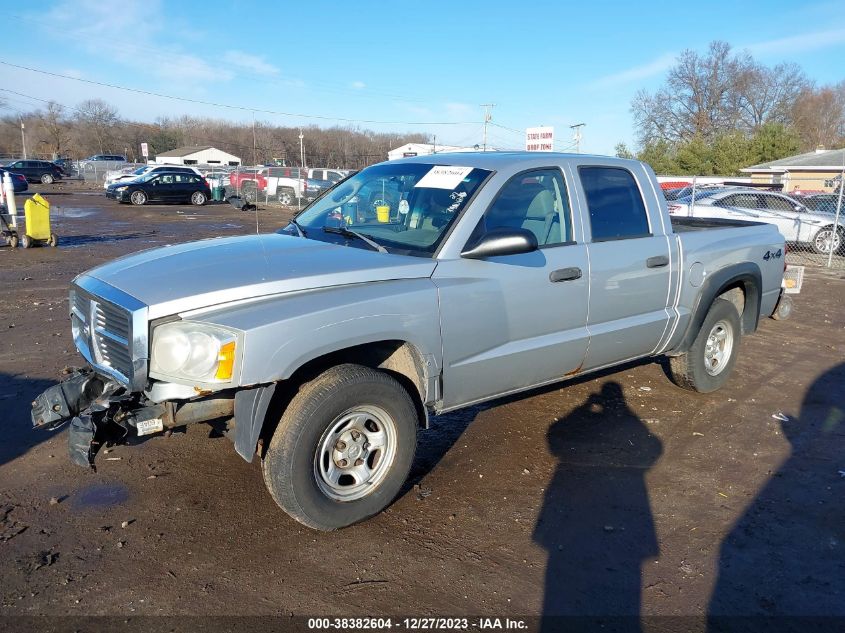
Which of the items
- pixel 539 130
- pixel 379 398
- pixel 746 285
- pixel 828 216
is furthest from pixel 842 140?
pixel 379 398

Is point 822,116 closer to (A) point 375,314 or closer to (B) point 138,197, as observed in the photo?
(B) point 138,197

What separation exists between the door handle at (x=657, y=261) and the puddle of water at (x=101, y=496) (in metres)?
3.86

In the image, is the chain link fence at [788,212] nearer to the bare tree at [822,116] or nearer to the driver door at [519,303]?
the driver door at [519,303]

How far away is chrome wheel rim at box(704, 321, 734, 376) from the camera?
590 cm

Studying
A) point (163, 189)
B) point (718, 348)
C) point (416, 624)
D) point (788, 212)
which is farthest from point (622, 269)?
point (163, 189)

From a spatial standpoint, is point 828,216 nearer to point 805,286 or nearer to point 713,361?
point 805,286

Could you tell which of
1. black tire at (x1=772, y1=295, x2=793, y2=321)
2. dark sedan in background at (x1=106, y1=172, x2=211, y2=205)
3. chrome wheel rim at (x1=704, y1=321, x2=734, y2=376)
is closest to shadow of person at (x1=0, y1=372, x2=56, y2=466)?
chrome wheel rim at (x1=704, y1=321, x2=734, y2=376)

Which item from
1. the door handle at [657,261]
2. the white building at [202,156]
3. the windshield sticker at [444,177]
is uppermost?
the white building at [202,156]

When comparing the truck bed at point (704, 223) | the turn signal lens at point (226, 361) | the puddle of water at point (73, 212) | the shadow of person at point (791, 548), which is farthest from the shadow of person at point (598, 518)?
the puddle of water at point (73, 212)

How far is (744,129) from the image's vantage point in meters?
60.8

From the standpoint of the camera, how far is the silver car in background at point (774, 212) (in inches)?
663

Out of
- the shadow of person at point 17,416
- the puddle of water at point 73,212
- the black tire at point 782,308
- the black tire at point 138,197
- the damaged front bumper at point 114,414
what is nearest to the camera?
the damaged front bumper at point 114,414

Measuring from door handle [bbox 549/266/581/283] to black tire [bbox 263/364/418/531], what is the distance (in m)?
1.28

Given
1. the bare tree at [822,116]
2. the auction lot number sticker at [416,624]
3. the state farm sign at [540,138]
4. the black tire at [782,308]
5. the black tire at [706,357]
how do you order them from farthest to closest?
the bare tree at [822,116]
the state farm sign at [540,138]
the black tire at [782,308]
the black tire at [706,357]
the auction lot number sticker at [416,624]
